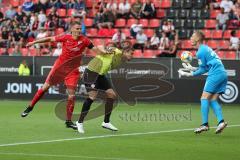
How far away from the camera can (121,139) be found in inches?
558

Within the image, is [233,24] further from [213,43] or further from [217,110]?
[217,110]

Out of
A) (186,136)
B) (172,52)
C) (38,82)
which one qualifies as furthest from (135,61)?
(186,136)

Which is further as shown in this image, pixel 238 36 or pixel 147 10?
pixel 147 10

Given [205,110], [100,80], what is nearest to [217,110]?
[205,110]

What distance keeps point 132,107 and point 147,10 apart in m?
8.56

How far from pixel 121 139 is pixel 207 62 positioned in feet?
8.17

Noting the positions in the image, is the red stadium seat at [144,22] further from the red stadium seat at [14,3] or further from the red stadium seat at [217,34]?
the red stadium seat at [14,3]

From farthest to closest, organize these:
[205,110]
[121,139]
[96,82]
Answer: [96,82] → [205,110] → [121,139]

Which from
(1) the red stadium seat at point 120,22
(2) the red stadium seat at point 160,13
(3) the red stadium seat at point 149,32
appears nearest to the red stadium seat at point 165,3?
(2) the red stadium seat at point 160,13

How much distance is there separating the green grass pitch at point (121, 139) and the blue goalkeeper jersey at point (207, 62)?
1.29 meters

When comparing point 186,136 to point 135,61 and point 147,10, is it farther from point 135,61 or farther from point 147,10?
point 147,10

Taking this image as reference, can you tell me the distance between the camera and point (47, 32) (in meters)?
30.8

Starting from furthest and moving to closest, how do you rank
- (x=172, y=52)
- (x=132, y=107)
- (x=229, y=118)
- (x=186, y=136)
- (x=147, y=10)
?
(x=147, y=10), (x=172, y=52), (x=132, y=107), (x=229, y=118), (x=186, y=136)

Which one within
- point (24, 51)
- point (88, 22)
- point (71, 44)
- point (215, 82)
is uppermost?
point (71, 44)
